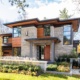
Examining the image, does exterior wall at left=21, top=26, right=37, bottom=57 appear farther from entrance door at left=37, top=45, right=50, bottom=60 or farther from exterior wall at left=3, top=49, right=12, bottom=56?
exterior wall at left=3, top=49, right=12, bottom=56

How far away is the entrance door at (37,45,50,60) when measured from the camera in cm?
2606

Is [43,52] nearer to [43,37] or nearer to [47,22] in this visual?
[43,37]

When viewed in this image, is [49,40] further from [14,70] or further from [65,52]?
[14,70]

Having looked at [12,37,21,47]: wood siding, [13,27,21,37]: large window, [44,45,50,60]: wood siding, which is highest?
[13,27,21,37]: large window

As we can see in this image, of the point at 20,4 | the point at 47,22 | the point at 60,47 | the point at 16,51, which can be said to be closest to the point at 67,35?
the point at 60,47

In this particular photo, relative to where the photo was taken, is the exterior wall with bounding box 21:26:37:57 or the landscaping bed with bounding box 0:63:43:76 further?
the exterior wall with bounding box 21:26:37:57

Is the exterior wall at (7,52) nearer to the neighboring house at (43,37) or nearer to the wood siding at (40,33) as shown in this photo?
the neighboring house at (43,37)

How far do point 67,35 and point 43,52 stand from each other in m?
4.56

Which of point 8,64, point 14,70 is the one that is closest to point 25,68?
point 14,70

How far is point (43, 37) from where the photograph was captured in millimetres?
25438

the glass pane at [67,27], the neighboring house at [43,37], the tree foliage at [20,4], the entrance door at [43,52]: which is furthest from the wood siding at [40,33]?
the tree foliage at [20,4]

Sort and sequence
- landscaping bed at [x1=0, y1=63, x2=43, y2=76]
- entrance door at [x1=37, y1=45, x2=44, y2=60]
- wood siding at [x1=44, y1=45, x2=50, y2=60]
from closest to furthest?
landscaping bed at [x1=0, y1=63, x2=43, y2=76], wood siding at [x1=44, y1=45, x2=50, y2=60], entrance door at [x1=37, y1=45, x2=44, y2=60]

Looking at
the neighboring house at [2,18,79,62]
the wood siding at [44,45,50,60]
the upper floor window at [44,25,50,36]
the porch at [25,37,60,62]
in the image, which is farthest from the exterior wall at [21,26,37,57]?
the wood siding at [44,45,50,60]

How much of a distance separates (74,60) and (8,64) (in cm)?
718
